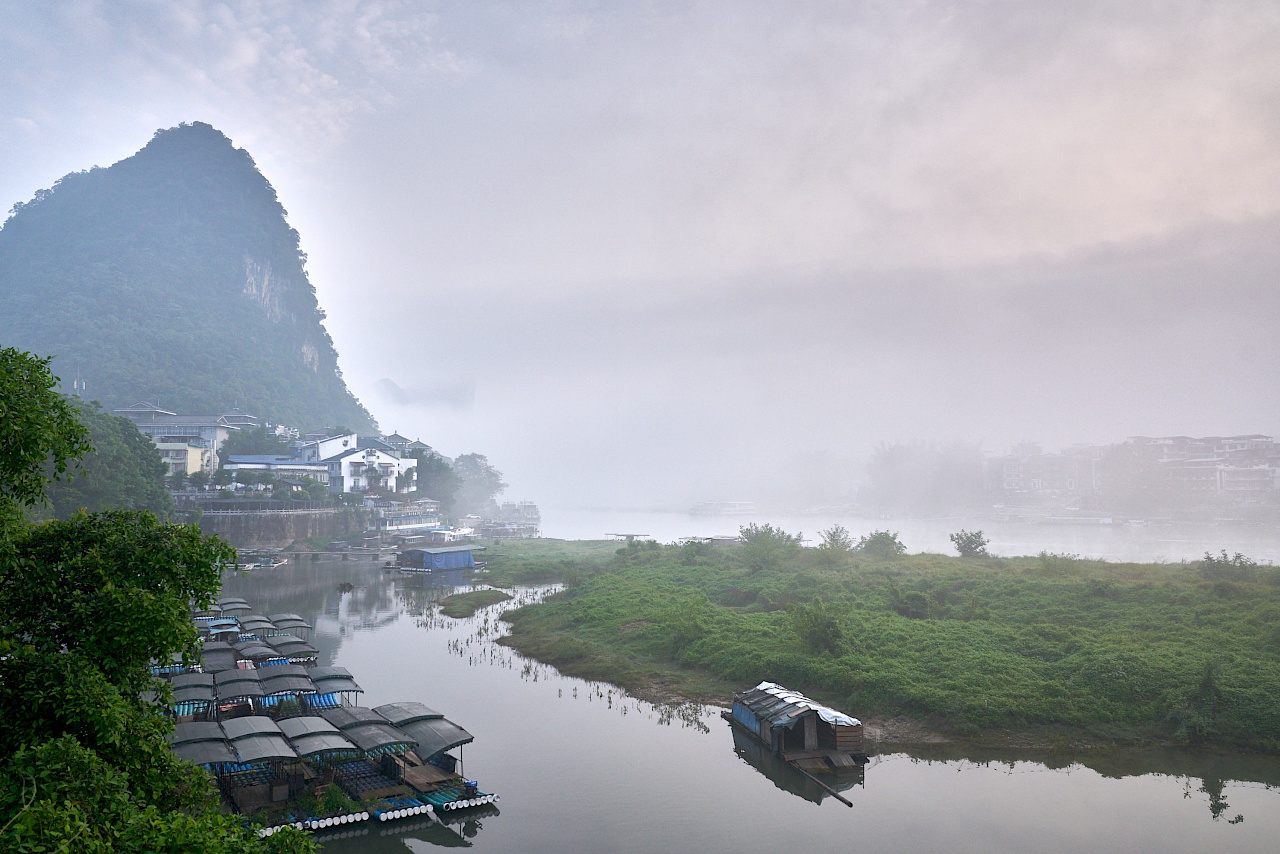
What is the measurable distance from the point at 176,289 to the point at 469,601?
117974mm

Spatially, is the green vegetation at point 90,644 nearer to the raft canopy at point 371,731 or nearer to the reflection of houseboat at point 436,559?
the raft canopy at point 371,731

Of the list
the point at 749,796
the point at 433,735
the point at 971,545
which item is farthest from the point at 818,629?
the point at 971,545

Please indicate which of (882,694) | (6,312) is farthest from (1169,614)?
(6,312)

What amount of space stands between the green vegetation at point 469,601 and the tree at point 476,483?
78087 millimetres

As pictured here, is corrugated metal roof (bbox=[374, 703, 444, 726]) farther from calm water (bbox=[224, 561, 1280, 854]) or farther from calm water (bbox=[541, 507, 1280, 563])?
calm water (bbox=[541, 507, 1280, 563])

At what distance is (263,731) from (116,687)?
11.2 meters

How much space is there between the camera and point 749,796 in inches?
706

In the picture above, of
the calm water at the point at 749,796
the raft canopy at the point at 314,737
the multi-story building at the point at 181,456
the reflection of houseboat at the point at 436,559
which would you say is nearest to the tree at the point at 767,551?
the calm water at the point at 749,796

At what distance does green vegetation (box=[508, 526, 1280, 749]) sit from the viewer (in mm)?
22016

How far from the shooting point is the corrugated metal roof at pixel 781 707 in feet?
64.4

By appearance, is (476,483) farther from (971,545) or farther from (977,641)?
(977,641)

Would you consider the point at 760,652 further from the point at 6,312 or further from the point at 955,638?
the point at 6,312

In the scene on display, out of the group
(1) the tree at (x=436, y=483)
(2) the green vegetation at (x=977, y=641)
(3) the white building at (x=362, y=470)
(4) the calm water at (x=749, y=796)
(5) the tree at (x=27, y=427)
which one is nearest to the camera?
(5) the tree at (x=27, y=427)

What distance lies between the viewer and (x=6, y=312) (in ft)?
373
